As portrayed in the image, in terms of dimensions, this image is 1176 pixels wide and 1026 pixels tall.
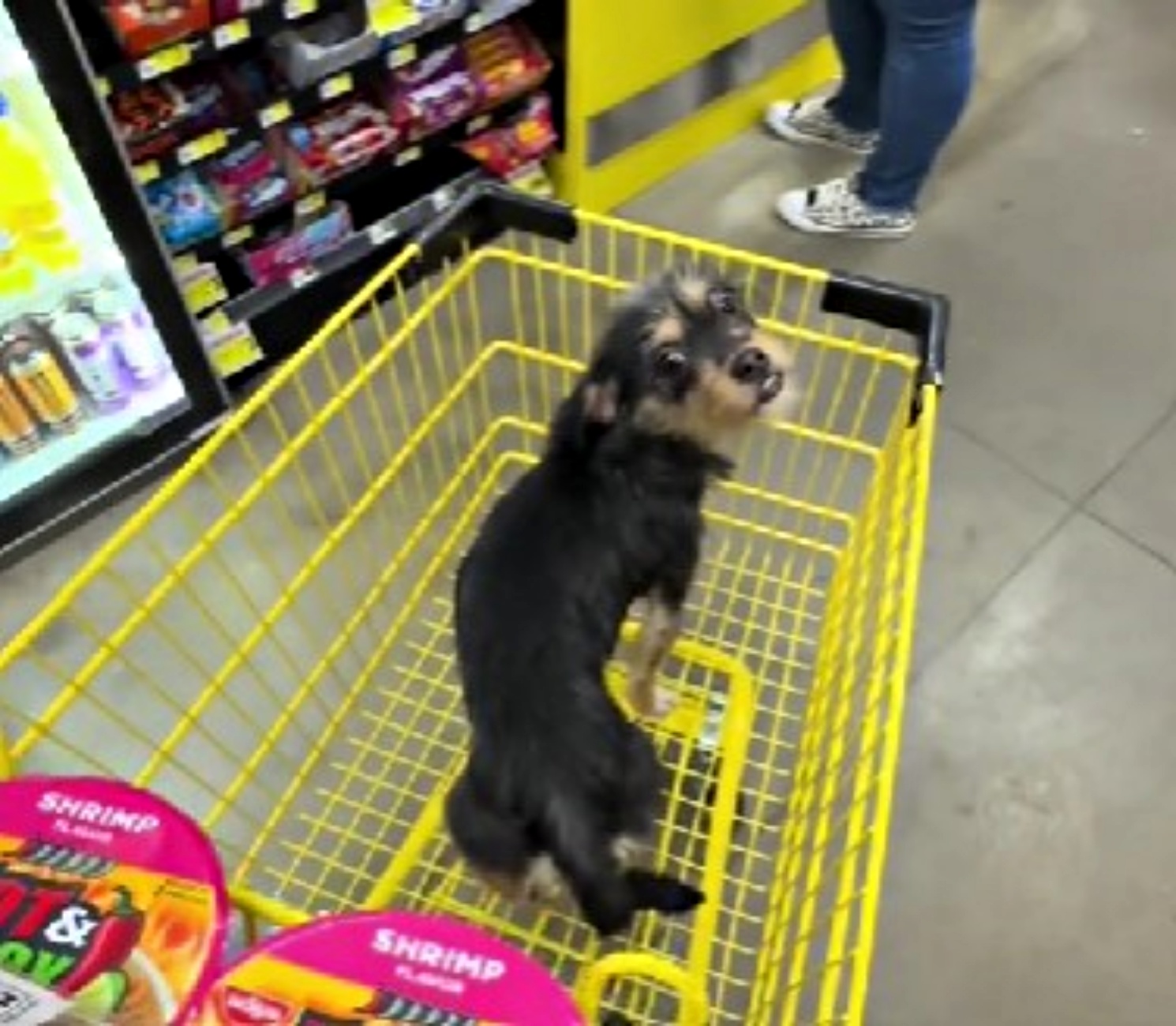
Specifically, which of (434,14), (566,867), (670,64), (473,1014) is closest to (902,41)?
(670,64)

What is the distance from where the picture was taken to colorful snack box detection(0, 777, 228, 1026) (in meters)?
0.94

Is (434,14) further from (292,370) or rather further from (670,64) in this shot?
(292,370)

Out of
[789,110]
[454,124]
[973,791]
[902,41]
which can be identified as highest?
[902,41]

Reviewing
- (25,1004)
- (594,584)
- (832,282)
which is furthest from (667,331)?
(25,1004)

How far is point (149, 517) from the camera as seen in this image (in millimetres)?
1255

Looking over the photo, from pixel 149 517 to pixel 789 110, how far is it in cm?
206

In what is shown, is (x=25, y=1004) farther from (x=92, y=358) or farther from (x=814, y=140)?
(x=814, y=140)

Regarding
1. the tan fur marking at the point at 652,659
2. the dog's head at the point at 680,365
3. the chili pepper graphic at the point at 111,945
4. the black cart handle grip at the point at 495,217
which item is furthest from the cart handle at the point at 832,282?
the chili pepper graphic at the point at 111,945

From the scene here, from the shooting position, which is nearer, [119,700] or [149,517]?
[149,517]

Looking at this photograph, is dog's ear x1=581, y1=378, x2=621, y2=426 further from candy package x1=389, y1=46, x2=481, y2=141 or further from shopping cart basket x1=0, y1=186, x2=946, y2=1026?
candy package x1=389, y1=46, x2=481, y2=141

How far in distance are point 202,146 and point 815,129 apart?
1346mm

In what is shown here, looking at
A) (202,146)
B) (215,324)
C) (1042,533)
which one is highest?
(202,146)

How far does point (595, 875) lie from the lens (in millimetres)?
1308

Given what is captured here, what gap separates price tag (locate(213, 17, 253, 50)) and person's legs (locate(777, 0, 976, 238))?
1078 mm
